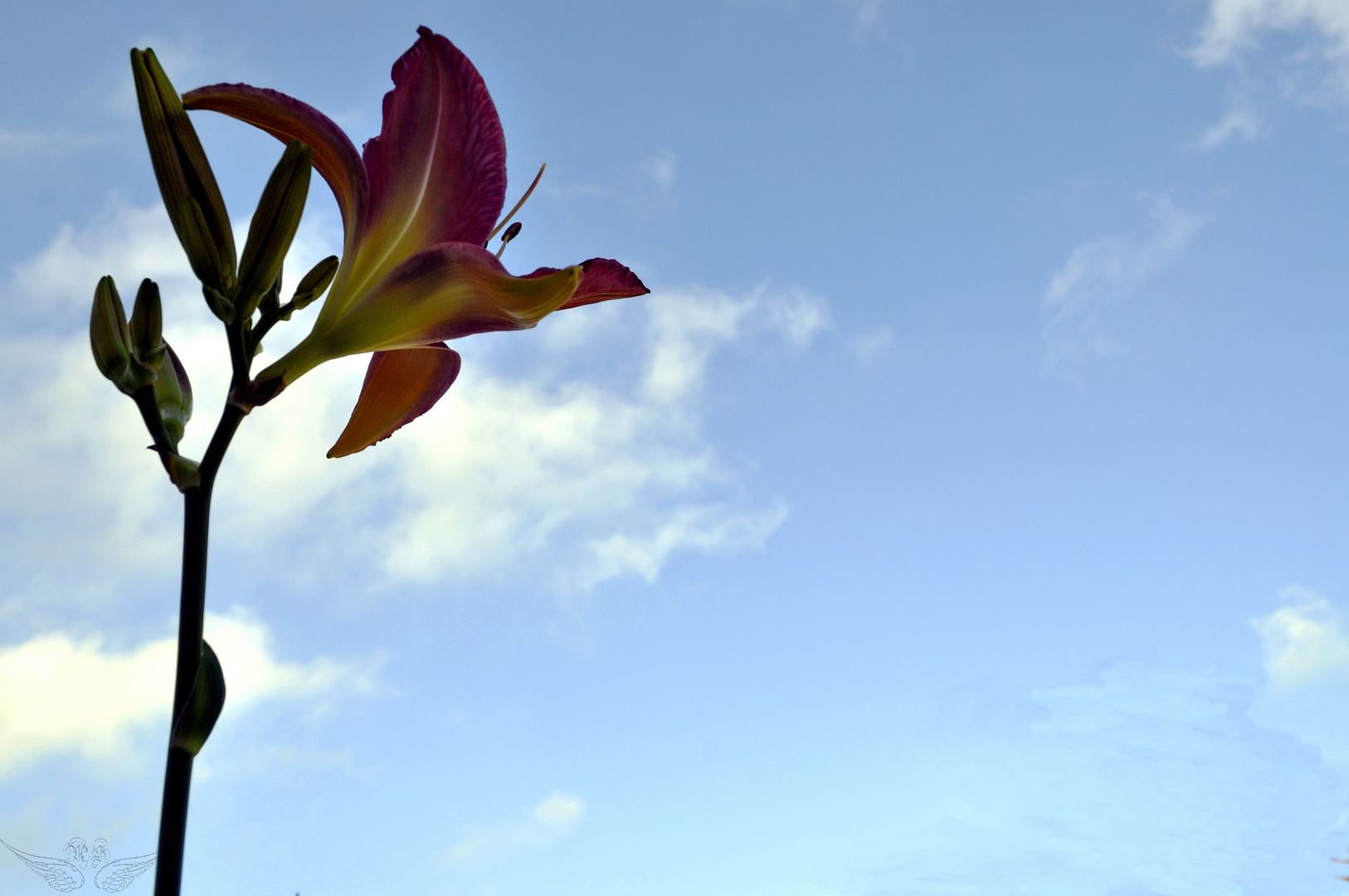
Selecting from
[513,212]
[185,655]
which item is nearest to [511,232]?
[513,212]

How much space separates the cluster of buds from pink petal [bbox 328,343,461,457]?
0.45ft

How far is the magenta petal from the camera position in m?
0.82

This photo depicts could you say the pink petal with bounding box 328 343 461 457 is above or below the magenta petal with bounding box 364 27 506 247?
below

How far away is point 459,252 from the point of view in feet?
2.41

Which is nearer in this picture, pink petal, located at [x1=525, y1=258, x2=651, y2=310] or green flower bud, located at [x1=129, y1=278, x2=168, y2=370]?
green flower bud, located at [x1=129, y1=278, x2=168, y2=370]

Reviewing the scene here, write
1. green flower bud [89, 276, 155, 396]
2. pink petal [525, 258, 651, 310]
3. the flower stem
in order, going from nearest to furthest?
the flower stem < green flower bud [89, 276, 155, 396] < pink petal [525, 258, 651, 310]

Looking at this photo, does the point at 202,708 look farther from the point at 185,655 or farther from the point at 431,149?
the point at 431,149

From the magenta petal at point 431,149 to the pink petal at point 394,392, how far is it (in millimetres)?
97

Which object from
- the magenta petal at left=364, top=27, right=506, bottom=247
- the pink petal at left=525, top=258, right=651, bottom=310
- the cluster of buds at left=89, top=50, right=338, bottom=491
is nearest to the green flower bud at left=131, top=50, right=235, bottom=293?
the cluster of buds at left=89, top=50, right=338, bottom=491

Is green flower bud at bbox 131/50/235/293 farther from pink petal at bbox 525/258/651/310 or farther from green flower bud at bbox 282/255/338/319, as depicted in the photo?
pink petal at bbox 525/258/651/310

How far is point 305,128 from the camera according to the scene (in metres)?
0.77

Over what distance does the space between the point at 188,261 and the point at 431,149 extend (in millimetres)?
206

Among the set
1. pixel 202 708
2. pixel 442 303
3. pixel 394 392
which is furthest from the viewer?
pixel 394 392

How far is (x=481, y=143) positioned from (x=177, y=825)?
0.52 metres
